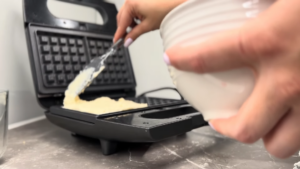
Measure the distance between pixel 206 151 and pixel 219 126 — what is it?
0.31 meters

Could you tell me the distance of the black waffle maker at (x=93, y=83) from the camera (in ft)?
1.42

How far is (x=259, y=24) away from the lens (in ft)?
0.57

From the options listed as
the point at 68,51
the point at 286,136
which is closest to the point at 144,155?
the point at 286,136

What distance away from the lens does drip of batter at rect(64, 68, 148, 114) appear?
0.56 m

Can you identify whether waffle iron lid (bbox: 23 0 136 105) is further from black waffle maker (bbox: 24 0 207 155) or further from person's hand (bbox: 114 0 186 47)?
person's hand (bbox: 114 0 186 47)

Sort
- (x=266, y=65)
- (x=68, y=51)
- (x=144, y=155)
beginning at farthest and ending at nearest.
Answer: (x=68, y=51), (x=144, y=155), (x=266, y=65)

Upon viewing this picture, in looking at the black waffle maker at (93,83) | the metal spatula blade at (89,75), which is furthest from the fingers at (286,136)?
the metal spatula blade at (89,75)

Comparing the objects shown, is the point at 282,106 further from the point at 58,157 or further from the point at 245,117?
the point at 58,157

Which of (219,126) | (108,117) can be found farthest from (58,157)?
(219,126)

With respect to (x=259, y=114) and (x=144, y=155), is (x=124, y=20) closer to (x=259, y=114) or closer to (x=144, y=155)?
(x=144, y=155)

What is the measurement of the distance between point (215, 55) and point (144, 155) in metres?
0.35

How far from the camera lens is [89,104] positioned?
2.02ft

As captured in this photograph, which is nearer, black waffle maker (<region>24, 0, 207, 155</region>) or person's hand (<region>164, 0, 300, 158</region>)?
person's hand (<region>164, 0, 300, 158</region>)

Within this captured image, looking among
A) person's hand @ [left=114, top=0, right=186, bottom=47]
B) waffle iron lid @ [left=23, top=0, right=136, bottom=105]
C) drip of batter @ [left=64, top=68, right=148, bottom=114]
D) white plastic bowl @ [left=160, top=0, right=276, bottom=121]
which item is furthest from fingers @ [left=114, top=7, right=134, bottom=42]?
white plastic bowl @ [left=160, top=0, right=276, bottom=121]
